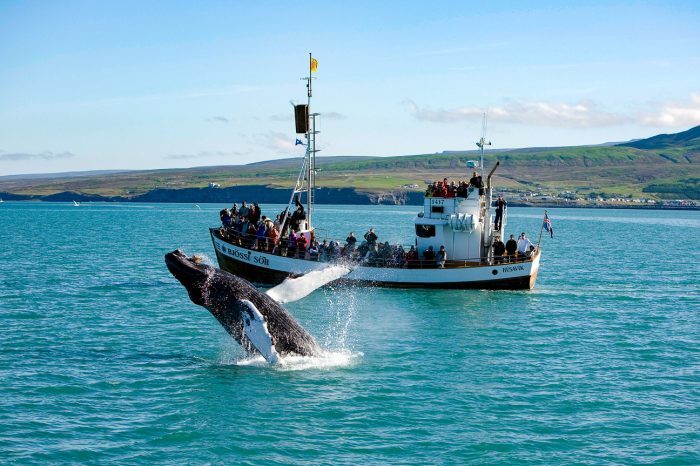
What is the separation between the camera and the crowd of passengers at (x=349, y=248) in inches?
1751

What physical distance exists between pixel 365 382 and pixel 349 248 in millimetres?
21784

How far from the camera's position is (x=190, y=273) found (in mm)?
22578

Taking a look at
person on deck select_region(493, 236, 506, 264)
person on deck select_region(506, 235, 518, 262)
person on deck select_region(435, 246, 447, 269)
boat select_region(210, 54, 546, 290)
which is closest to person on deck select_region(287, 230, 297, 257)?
boat select_region(210, 54, 546, 290)

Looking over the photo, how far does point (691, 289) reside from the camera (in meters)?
48.3

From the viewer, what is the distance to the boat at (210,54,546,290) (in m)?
44.1

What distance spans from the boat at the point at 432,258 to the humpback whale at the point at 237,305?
21.3m

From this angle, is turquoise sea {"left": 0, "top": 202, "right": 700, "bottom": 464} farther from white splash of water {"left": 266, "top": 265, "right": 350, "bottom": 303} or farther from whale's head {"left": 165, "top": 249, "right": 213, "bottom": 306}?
whale's head {"left": 165, "top": 249, "right": 213, "bottom": 306}

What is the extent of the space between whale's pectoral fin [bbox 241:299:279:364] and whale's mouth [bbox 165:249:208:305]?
1.36m

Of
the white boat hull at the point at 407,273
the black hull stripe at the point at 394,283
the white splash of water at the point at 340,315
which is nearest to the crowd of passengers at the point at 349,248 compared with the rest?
the white boat hull at the point at 407,273

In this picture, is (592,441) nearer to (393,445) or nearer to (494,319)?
(393,445)

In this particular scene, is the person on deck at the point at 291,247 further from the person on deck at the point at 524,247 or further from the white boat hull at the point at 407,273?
the person on deck at the point at 524,247

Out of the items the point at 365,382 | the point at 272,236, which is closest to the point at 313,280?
the point at 272,236

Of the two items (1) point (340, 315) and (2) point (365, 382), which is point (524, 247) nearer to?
(1) point (340, 315)

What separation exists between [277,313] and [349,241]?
2234 cm
